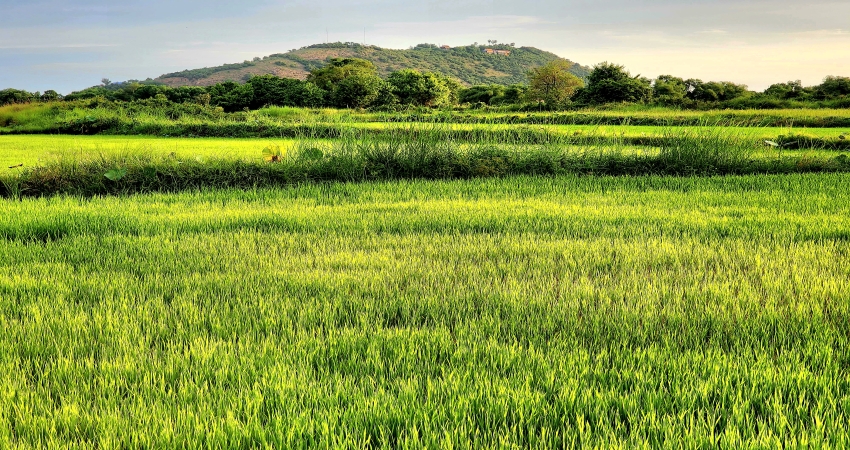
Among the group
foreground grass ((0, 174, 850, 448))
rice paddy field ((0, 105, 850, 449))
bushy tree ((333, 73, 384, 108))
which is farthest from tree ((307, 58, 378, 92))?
foreground grass ((0, 174, 850, 448))

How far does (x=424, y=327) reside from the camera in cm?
232

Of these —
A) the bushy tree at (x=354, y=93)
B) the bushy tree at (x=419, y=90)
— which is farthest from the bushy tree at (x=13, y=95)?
the bushy tree at (x=419, y=90)

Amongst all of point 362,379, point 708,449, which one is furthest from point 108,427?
point 708,449

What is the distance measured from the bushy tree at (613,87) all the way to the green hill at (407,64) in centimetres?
5632

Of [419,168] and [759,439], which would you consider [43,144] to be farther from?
[759,439]

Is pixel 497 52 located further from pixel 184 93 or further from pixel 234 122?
pixel 234 122

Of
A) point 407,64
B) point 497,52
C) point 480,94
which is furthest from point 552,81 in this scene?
point 497,52

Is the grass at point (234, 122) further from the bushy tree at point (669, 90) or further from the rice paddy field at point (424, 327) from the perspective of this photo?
the bushy tree at point (669, 90)

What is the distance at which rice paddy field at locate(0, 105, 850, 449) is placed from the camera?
1.61 metres

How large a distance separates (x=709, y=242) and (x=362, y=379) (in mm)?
3055

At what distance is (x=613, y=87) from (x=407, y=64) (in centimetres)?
6704

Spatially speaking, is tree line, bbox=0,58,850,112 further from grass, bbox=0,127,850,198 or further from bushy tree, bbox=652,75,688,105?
grass, bbox=0,127,850,198

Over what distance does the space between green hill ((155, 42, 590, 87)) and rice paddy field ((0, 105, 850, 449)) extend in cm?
8601

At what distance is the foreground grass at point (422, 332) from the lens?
63.6 inches
